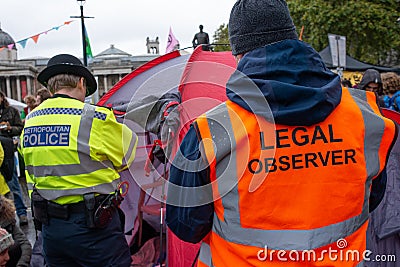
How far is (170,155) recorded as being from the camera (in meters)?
3.52

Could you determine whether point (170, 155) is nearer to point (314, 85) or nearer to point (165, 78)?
point (165, 78)

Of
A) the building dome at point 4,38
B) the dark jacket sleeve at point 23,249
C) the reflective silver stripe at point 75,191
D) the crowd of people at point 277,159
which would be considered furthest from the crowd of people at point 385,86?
the building dome at point 4,38

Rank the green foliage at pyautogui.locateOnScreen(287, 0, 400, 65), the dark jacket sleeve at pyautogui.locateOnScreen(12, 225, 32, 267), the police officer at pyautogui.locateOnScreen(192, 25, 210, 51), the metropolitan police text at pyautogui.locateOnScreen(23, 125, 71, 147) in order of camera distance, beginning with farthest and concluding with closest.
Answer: the green foliage at pyautogui.locateOnScreen(287, 0, 400, 65) → the police officer at pyautogui.locateOnScreen(192, 25, 210, 51) → the dark jacket sleeve at pyautogui.locateOnScreen(12, 225, 32, 267) → the metropolitan police text at pyautogui.locateOnScreen(23, 125, 71, 147)

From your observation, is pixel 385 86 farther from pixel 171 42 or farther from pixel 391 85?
pixel 171 42

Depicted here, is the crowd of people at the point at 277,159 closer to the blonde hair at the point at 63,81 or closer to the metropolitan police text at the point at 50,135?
the metropolitan police text at the point at 50,135

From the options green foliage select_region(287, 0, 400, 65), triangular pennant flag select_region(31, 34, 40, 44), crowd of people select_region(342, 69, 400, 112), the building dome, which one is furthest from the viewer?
the building dome

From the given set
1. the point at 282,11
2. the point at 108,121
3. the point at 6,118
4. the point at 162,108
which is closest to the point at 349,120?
the point at 282,11

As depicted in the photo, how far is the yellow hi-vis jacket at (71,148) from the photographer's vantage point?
3086mm

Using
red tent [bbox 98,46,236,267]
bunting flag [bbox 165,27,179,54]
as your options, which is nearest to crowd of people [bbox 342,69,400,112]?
red tent [bbox 98,46,236,267]

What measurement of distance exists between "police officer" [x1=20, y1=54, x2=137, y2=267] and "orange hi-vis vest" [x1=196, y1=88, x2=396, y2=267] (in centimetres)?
140

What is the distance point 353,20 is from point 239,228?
1986cm

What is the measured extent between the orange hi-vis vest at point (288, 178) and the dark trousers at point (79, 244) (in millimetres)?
1459

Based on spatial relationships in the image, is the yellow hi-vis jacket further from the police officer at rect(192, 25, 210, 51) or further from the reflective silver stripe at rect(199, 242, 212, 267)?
the police officer at rect(192, 25, 210, 51)

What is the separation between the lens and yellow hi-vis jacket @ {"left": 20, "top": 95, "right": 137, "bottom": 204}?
3086mm
